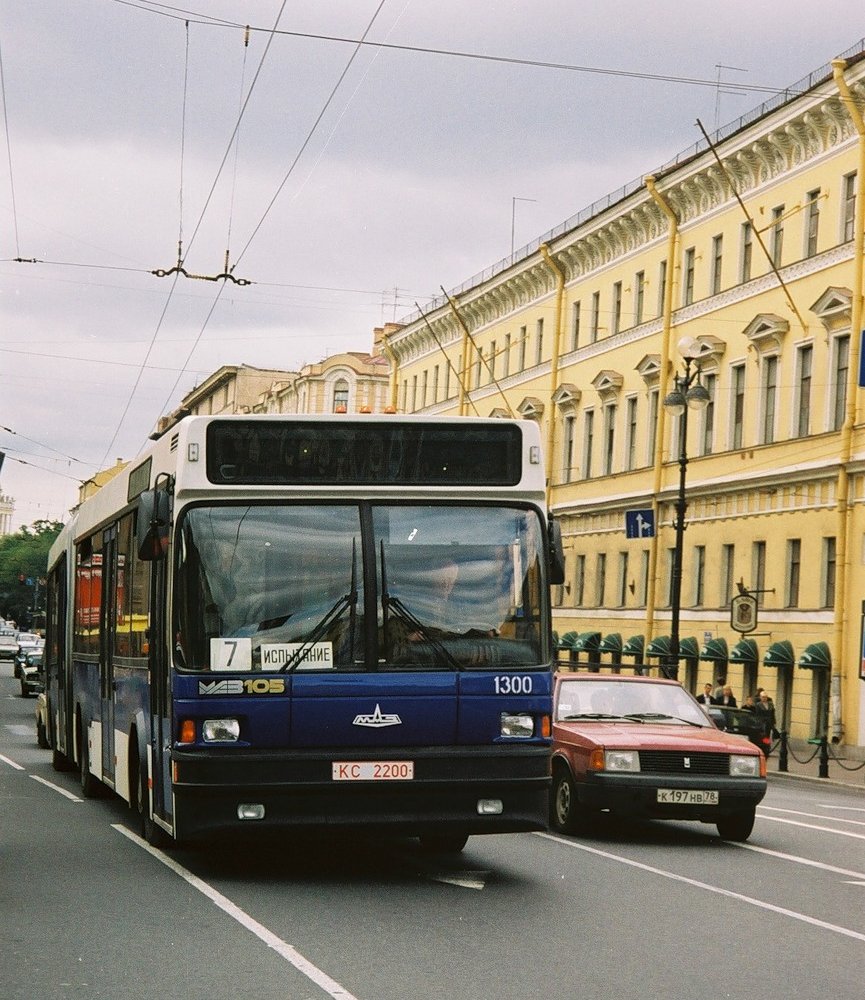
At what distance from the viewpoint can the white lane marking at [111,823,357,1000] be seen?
311 inches

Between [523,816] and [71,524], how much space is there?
36.7ft

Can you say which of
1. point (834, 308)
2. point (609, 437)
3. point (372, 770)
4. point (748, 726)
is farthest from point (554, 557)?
point (609, 437)

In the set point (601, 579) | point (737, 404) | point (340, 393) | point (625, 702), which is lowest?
point (625, 702)

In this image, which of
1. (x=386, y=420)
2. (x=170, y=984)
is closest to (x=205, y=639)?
(x=386, y=420)

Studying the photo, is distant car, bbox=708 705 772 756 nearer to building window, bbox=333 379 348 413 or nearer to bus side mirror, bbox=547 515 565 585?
bus side mirror, bbox=547 515 565 585

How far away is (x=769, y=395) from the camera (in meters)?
44.9

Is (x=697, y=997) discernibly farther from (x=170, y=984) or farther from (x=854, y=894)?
(x=854, y=894)

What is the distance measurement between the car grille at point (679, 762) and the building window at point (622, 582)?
126 ft

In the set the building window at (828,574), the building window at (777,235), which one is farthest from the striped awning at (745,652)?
the building window at (777,235)

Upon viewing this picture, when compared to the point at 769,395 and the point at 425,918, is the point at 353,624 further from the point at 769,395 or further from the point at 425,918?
the point at 769,395

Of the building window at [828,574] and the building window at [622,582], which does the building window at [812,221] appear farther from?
the building window at [622,582]

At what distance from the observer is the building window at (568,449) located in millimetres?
60062

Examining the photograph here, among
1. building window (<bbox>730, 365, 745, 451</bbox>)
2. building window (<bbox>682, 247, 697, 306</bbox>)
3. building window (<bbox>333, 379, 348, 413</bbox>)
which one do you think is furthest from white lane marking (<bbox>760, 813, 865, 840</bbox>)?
building window (<bbox>333, 379, 348, 413</bbox>)

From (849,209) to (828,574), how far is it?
26.0 feet
